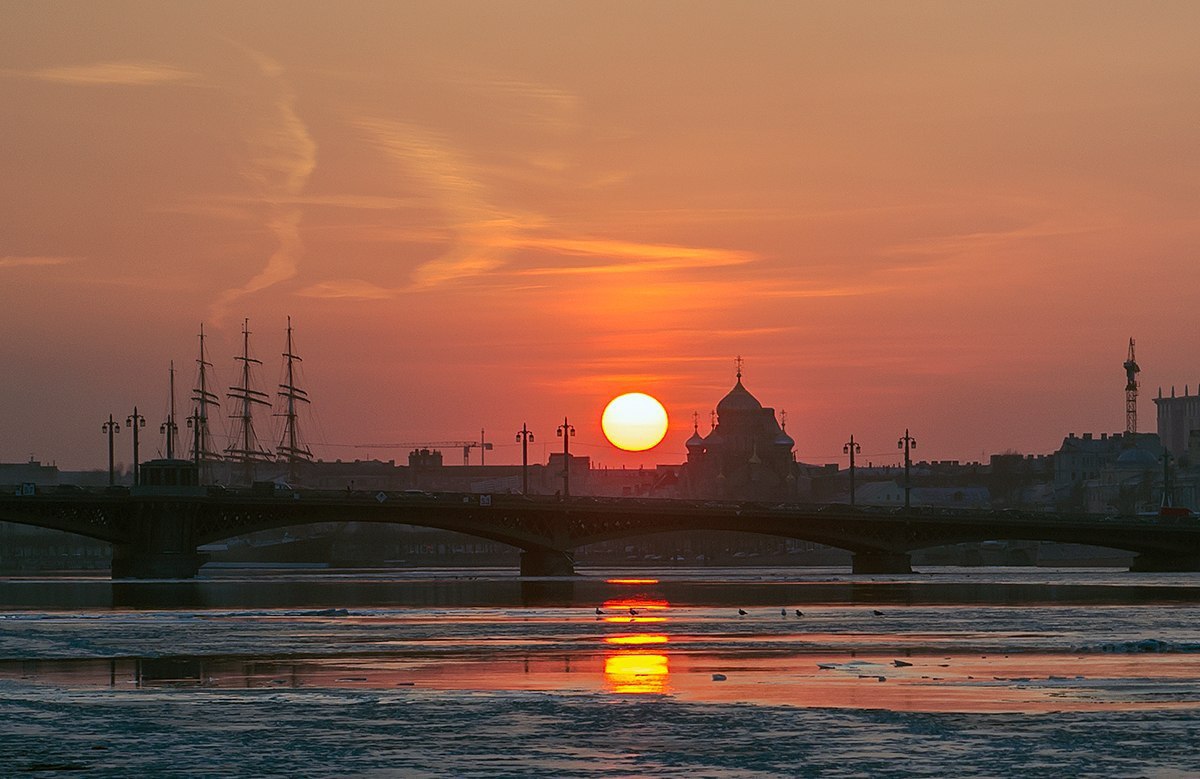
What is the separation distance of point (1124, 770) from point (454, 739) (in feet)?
31.0

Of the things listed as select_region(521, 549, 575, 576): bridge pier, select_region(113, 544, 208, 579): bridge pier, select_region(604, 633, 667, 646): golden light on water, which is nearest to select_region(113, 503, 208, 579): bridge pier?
select_region(113, 544, 208, 579): bridge pier

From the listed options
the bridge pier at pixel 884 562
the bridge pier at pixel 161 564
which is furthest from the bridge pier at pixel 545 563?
the bridge pier at pixel 884 562

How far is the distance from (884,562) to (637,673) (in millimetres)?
116576

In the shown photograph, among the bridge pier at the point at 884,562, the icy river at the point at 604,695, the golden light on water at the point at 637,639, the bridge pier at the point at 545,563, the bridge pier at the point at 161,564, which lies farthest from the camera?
the bridge pier at the point at 884,562

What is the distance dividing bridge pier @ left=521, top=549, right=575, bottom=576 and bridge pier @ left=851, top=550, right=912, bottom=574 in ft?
79.3

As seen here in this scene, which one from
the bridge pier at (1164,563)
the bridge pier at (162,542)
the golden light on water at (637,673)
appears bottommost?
the bridge pier at (1164,563)

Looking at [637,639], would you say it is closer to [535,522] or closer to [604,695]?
[604,695]

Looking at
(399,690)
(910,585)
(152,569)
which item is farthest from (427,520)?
(399,690)

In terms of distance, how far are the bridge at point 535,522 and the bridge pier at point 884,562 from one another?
0.25 ft

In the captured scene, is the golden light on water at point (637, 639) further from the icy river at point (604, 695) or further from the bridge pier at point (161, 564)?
the bridge pier at point (161, 564)

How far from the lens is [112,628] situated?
208 feet

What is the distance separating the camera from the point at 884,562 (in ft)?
515

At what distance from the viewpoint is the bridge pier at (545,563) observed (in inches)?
5861

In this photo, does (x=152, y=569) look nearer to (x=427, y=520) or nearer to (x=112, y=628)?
(x=427, y=520)
